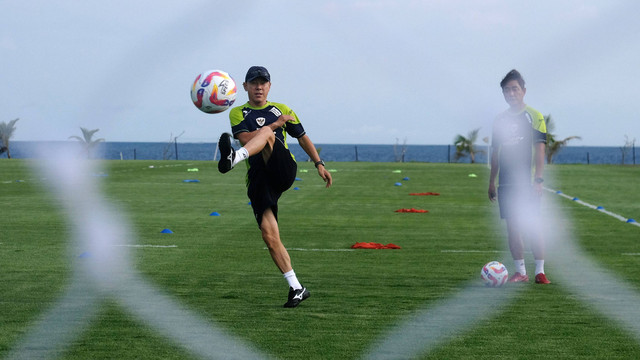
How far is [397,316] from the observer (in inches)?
267

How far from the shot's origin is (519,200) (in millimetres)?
8617

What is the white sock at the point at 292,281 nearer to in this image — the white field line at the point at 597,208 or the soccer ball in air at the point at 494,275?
the soccer ball in air at the point at 494,275

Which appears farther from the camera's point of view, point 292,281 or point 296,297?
point 292,281

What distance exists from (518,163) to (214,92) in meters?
3.22

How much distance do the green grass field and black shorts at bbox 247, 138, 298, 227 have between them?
2.86ft

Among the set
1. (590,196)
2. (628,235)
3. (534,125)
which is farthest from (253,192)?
(590,196)

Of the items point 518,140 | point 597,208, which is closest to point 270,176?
point 518,140

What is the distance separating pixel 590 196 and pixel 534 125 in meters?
16.7

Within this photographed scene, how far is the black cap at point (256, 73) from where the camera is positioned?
7.11 metres

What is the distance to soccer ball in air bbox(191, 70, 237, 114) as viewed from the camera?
6.32 metres

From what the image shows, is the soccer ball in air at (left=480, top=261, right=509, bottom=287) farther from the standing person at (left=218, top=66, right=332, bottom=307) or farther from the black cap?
the black cap

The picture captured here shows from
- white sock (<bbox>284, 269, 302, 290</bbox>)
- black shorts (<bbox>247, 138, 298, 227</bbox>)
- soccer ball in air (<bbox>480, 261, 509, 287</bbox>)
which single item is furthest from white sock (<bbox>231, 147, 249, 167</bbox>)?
soccer ball in air (<bbox>480, 261, 509, 287</bbox>)

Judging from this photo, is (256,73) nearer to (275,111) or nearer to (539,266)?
(275,111)

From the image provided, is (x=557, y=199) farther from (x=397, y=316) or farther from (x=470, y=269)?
(x=397, y=316)
